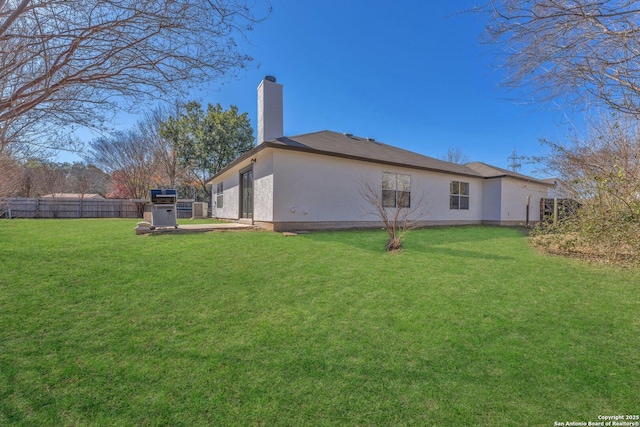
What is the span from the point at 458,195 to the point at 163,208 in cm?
1306

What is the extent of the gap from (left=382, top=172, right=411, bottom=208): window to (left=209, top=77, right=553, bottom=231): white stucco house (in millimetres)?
41

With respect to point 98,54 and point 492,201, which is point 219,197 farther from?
point 492,201

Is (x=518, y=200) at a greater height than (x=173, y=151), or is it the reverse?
(x=173, y=151)

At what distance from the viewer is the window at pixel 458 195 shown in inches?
542

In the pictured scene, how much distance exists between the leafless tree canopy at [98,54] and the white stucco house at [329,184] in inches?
201

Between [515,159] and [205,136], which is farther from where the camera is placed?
[205,136]

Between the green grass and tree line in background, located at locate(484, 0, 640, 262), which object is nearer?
the green grass

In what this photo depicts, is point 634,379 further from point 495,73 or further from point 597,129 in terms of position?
point 597,129

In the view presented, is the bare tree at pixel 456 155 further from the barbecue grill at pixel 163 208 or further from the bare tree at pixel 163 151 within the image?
the barbecue grill at pixel 163 208

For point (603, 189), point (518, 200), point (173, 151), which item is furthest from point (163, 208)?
point (518, 200)

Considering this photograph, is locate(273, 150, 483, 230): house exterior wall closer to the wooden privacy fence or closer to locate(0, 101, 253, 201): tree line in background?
the wooden privacy fence

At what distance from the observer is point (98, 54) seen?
296cm

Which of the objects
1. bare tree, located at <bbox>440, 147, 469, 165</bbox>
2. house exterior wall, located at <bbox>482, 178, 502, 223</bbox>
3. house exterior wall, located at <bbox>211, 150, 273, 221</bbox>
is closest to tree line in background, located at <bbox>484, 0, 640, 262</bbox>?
house exterior wall, located at <bbox>211, 150, 273, 221</bbox>

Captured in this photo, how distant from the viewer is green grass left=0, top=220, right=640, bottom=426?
1.82 m
